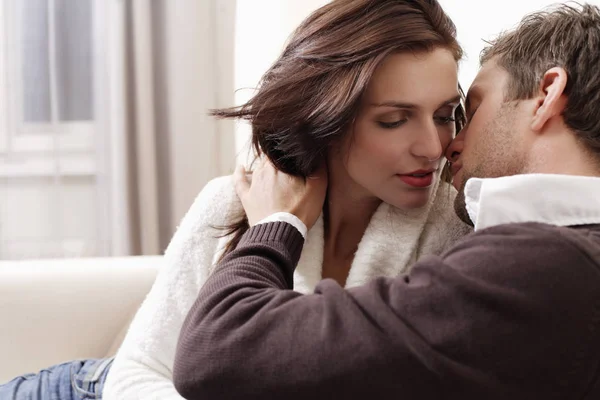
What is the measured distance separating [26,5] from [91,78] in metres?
0.35

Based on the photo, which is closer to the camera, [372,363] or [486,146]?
Result: [372,363]

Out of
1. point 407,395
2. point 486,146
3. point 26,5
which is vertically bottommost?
point 407,395

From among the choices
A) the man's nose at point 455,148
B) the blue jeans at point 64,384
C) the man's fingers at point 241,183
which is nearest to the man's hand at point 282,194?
the man's fingers at point 241,183

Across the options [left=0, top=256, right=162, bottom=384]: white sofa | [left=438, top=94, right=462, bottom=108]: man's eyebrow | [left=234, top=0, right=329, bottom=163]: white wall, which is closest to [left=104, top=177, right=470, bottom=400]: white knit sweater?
[left=438, top=94, right=462, bottom=108]: man's eyebrow

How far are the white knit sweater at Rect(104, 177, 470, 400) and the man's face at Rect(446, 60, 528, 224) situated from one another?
0.11 m

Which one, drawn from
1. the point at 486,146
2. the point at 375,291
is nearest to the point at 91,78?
the point at 486,146

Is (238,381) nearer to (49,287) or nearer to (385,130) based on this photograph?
(385,130)

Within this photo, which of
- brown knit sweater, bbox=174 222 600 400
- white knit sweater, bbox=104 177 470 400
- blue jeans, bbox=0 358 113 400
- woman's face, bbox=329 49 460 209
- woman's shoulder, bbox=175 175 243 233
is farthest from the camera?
blue jeans, bbox=0 358 113 400

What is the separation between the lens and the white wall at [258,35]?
2.89 meters

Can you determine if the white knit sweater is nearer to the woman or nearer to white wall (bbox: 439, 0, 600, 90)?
the woman

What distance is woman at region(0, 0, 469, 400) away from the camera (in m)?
1.31

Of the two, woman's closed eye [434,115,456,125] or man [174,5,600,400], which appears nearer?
man [174,5,600,400]

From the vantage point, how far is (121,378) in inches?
55.4

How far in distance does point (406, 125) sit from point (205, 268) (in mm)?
491
